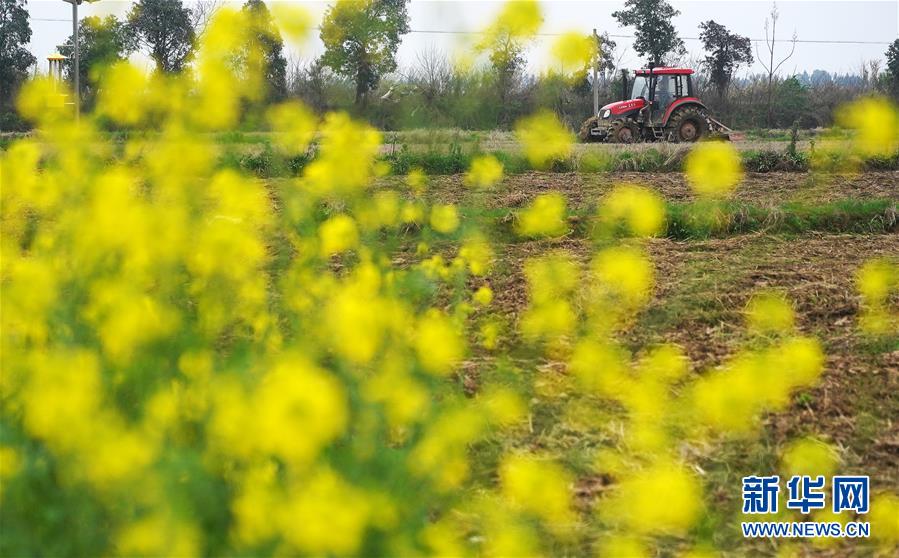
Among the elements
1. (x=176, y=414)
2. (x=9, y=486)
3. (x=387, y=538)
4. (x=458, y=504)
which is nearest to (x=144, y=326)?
(x=176, y=414)

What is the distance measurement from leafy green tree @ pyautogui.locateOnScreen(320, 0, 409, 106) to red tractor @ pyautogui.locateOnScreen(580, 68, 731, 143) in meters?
14.5

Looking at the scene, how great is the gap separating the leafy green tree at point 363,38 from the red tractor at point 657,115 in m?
14.5

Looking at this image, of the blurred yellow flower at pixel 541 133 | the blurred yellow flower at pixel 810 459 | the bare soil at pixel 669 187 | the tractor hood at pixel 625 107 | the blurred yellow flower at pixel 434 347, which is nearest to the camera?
the blurred yellow flower at pixel 434 347

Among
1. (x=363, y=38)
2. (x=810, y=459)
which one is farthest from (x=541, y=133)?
(x=810, y=459)

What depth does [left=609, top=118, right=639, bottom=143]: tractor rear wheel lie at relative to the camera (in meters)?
16.5

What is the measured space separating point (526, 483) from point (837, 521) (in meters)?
0.97

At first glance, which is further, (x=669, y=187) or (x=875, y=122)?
(x=669, y=187)

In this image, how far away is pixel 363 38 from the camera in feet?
8.20

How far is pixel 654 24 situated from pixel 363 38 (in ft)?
90.5

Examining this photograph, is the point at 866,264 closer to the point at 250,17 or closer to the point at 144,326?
the point at 250,17

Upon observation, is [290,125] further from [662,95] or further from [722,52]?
[722,52]

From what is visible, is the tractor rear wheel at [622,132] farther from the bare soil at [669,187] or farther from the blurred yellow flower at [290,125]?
the blurred yellow flower at [290,125]

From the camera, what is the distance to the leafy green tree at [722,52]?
94.0ft

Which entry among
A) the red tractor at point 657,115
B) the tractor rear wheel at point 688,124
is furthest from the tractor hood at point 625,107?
the tractor rear wheel at point 688,124
